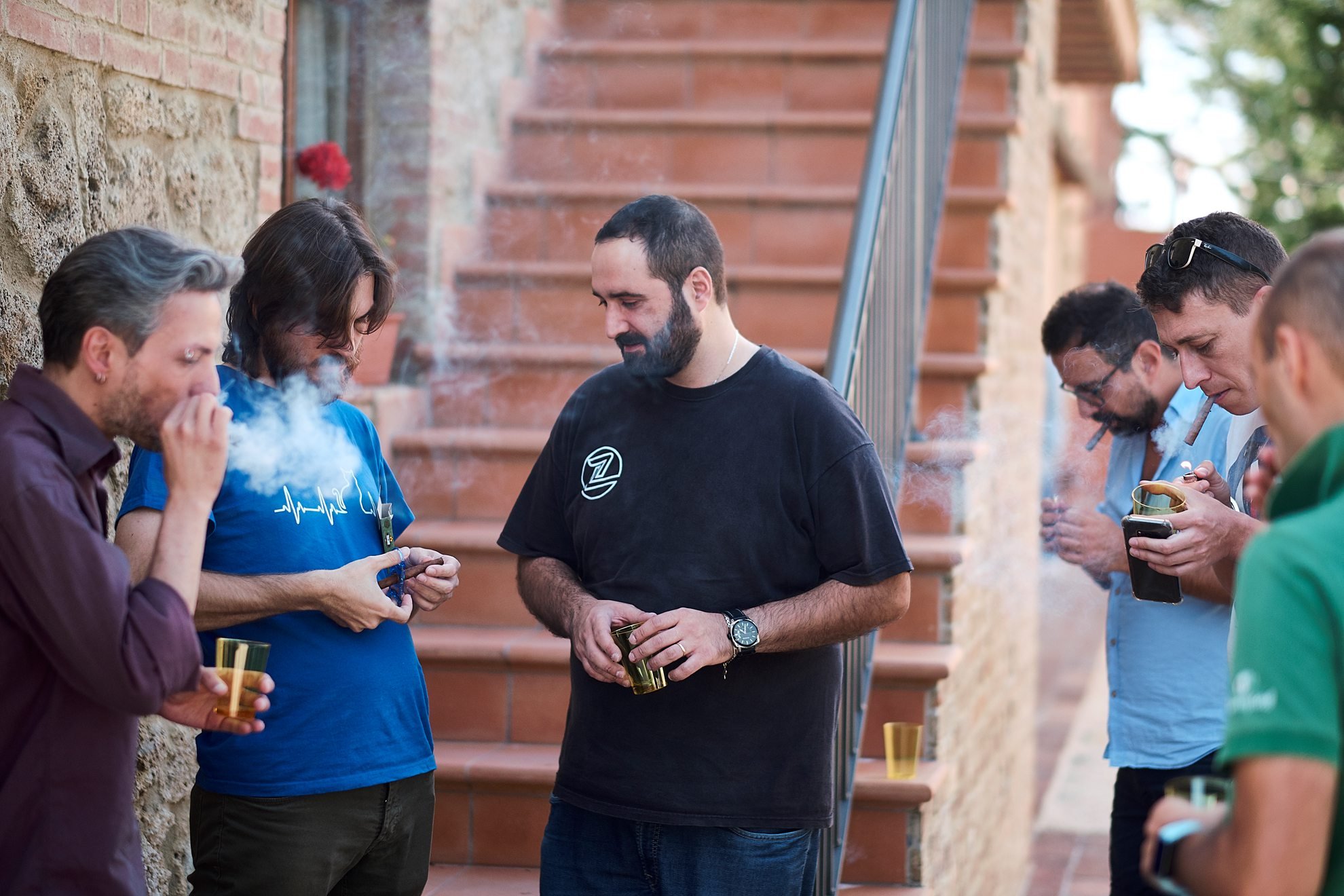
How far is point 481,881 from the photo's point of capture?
400cm

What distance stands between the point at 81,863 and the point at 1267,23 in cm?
1337

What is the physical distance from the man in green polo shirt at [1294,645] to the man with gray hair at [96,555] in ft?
4.57

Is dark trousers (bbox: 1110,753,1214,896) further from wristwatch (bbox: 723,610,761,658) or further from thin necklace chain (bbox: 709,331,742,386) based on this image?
thin necklace chain (bbox: 709,331,742,386)

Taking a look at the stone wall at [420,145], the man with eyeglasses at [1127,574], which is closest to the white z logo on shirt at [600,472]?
the man with eyeglasses at [1127,574]

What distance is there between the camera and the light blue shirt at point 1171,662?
10.6 ft

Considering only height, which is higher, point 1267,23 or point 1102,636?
point 1267,23

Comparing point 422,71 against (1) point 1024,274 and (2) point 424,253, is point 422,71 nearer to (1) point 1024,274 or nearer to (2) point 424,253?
(2) point 424,253

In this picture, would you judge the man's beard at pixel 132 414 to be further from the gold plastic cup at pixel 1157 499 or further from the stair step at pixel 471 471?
the stair step at pixel 471 471

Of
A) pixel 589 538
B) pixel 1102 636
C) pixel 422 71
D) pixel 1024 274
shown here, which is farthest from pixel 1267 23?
pixel 589 538

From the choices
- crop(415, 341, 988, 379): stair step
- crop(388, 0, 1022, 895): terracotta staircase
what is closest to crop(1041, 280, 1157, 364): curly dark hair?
crop(388, 0, 1022, 895): terracotta staircase

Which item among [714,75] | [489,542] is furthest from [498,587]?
[714,75]

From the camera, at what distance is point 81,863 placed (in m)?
1.98

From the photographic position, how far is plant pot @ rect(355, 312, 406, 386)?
15.6 ft

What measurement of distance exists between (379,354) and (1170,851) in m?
3.70
